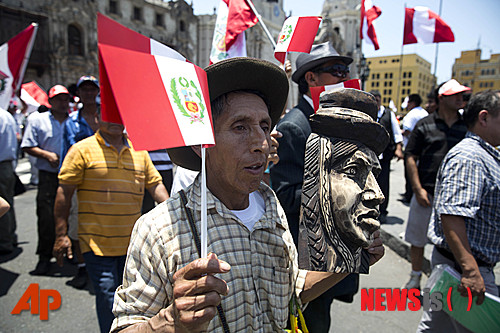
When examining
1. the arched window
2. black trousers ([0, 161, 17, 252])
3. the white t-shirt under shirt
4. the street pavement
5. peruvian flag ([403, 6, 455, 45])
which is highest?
the arched window

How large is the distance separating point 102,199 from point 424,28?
16.1 feet

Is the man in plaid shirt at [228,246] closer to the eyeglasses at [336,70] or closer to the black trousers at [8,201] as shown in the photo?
the eyeglasses at [336,70]

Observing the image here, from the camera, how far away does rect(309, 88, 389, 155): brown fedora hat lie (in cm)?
143

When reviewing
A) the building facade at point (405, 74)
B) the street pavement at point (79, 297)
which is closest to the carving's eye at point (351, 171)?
the street pavement at point (79, 297)

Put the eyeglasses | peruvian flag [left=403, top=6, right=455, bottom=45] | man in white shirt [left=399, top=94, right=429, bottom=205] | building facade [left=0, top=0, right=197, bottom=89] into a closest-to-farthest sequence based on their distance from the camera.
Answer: the eyeglasses → peruvian flag [left=403, top=6, right=455, bottom=45] → man in white shirt [left=399, top=94, right=429, bottom=205] → building facade [left=0, top=0, right=197, bottom=89]

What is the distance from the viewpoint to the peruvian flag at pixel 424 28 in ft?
15.7

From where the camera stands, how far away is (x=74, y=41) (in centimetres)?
2822

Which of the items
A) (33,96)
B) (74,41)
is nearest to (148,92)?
(33,96)

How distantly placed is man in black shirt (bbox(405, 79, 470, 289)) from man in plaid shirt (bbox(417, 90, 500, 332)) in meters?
1.60

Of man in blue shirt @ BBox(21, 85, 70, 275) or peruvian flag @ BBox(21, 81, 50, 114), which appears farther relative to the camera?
peruvian flag @ BBox(21, 81, 50, 114)

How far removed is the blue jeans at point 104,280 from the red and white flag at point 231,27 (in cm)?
218

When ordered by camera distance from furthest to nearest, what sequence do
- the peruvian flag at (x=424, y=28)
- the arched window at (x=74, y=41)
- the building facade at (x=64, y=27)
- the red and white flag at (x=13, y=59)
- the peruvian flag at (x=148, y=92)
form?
1. the arched window at (x=74, y=41)
2. the building facade at (x=64, y=27)
3. the peruvian flag at (x=424, y=28)
4. the red and white flag at (x=13, y=59)
5. the peruvian flag at (x=148, y=92)

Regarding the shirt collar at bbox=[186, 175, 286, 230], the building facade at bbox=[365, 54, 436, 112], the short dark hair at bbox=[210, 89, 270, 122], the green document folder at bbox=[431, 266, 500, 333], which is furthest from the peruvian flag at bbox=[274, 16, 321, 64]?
the building facade at bbox=[365, 54, 436, 112]

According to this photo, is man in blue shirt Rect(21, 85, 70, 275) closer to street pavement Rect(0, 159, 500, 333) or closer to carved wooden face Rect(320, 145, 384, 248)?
street pavement Rect(0, 159, 500, 333)
